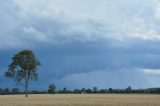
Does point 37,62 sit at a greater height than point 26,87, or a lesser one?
greater

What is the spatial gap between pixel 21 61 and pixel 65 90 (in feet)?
290

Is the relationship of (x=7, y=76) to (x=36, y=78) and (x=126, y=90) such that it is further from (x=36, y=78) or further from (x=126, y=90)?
(x=126, y=90)

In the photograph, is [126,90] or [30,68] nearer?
[30,68]

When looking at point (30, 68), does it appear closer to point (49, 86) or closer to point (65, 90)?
point (49, 86)

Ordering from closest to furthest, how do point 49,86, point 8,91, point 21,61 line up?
point 21,61 → point 49,86 → point 8,91

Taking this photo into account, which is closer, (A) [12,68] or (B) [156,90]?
(A) [12,68]

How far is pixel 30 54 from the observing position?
348 feet

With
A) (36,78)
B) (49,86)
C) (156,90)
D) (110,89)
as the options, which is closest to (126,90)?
(110,89)

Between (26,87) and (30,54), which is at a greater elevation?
(30,54)

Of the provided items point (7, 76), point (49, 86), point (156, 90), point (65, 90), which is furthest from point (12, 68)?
point (65, 90)

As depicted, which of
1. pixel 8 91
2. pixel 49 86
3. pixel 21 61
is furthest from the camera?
pixel 8 91

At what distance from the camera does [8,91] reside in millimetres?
180625

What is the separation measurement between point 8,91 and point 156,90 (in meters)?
65.8

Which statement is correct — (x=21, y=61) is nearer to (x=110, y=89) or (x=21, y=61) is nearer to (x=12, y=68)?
(x=12, y=68)
